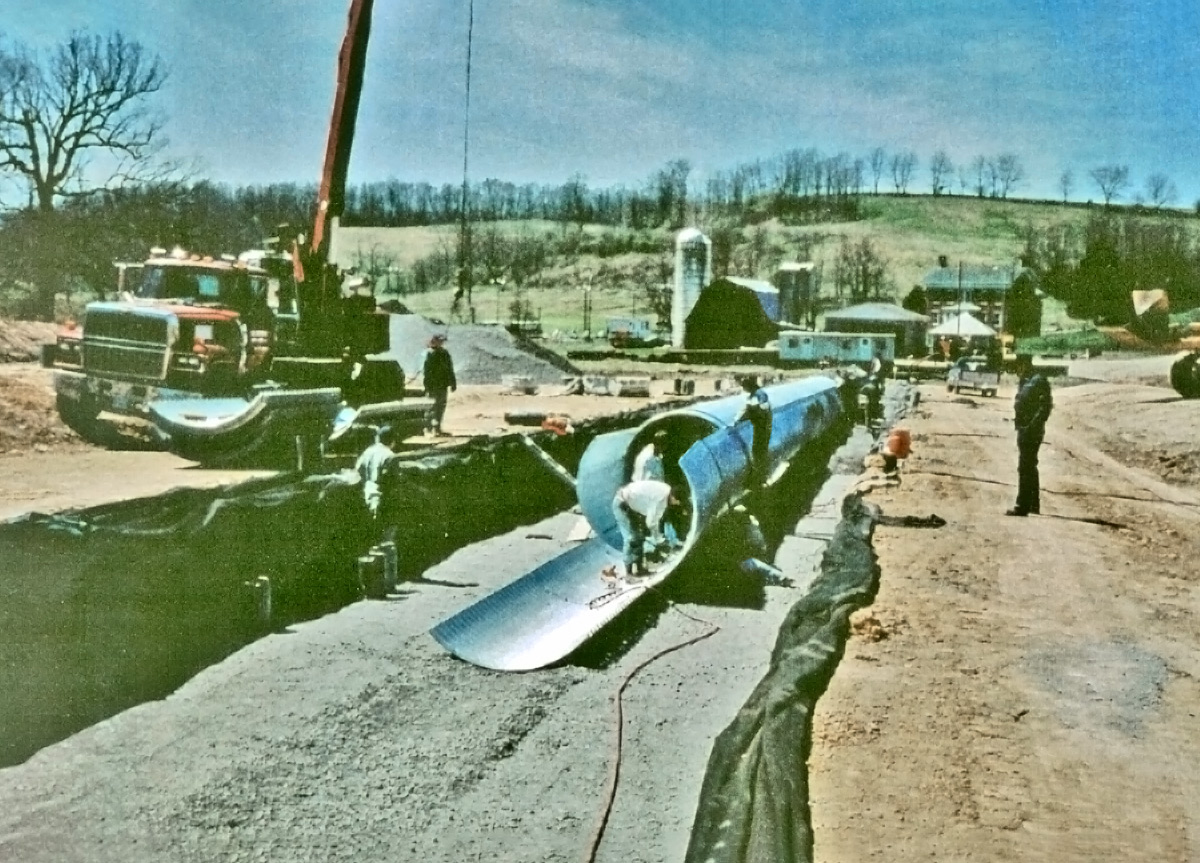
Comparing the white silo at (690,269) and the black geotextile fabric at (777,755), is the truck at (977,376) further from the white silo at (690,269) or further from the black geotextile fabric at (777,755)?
the black geotextile fabric at (777,755)

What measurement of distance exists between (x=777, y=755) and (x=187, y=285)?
35.3 feet

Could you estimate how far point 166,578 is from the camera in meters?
7.32

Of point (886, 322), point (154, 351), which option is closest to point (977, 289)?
point (886, 322)

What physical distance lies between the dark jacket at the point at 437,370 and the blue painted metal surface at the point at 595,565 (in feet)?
21.1

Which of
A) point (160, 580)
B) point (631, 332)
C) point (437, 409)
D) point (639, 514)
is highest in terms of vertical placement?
point (631, 332)

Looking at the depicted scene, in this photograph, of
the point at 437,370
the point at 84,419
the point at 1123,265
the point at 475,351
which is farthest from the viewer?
the point at 475,351

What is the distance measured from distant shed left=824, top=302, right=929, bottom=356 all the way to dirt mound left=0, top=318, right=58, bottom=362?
33.2ft

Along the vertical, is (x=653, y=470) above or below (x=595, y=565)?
above

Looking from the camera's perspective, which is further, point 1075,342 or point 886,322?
point 886,322

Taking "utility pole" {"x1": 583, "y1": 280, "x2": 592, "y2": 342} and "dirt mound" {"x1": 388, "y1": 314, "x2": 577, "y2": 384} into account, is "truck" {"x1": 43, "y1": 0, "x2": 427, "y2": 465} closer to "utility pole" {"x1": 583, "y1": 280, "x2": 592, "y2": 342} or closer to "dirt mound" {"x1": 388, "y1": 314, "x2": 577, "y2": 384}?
"dirt mound" {"x1": 388, "y1": 314, "x2": 577, "y2": 384}

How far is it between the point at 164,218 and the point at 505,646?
4.50 metres

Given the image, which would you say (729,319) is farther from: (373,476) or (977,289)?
(373,476)

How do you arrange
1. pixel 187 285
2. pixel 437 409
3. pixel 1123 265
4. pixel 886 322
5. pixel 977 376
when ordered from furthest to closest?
1. pixel 886 322
2. pixel 437 409
3. pixel 977 376
4. pixel 187 285
5. pixel 1123 265

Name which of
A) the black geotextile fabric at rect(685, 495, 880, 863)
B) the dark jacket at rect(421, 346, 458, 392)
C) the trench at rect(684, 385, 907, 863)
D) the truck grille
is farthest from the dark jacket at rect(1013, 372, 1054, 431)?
the truck grille
